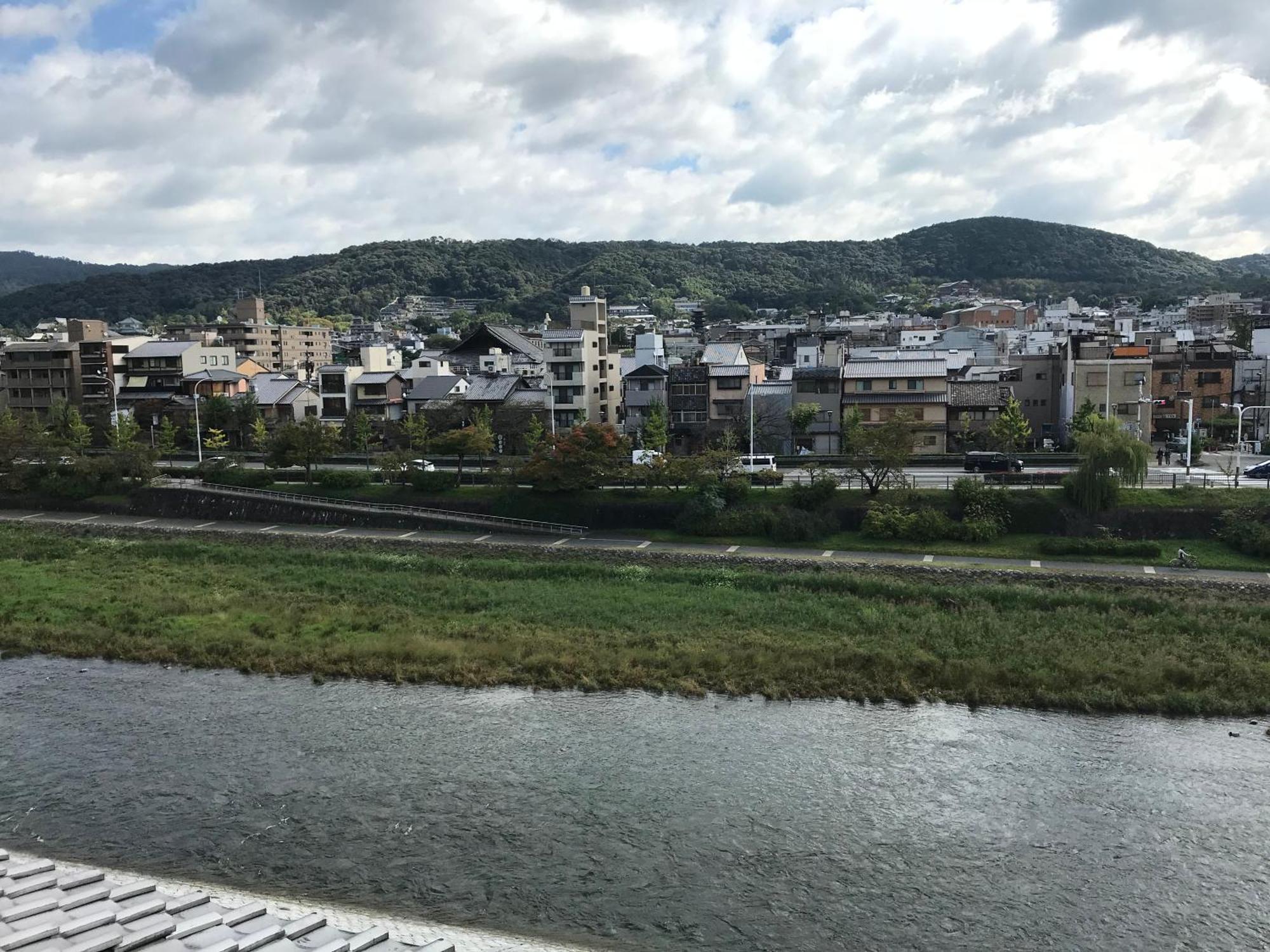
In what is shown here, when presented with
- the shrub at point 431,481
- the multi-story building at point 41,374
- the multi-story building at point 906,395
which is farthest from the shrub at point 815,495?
the multi-story building at point 41,374

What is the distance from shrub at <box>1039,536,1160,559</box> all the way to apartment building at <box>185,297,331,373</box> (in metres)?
58.6

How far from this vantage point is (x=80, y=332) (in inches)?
2338

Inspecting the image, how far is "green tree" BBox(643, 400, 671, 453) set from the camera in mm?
39312

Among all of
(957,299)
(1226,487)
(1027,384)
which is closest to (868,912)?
(1226,487)

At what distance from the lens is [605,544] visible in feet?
99.9

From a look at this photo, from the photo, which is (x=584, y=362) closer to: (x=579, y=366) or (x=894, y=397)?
(x=579, y=366)

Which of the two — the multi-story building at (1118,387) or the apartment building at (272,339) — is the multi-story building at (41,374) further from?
the multi-story building at (1118,387)

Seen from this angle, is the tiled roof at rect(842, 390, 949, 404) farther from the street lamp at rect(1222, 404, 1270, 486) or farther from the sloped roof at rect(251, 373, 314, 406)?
the sloped roof at rect(251, 373, 314, 406)

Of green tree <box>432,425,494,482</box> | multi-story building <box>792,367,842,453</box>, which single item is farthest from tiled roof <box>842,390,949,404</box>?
green tree <box>432,425,494,482</box>

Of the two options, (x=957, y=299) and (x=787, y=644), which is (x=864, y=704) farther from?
(x=957, y=299)

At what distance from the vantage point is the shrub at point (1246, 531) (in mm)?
25859

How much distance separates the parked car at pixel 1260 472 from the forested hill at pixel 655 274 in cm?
8630

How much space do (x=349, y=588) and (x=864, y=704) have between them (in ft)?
47.7

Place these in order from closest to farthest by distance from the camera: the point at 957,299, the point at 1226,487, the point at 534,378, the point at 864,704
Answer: the point at 864,704 → the point at 1226,487 → the point at 534,378 → the point at 957,299
